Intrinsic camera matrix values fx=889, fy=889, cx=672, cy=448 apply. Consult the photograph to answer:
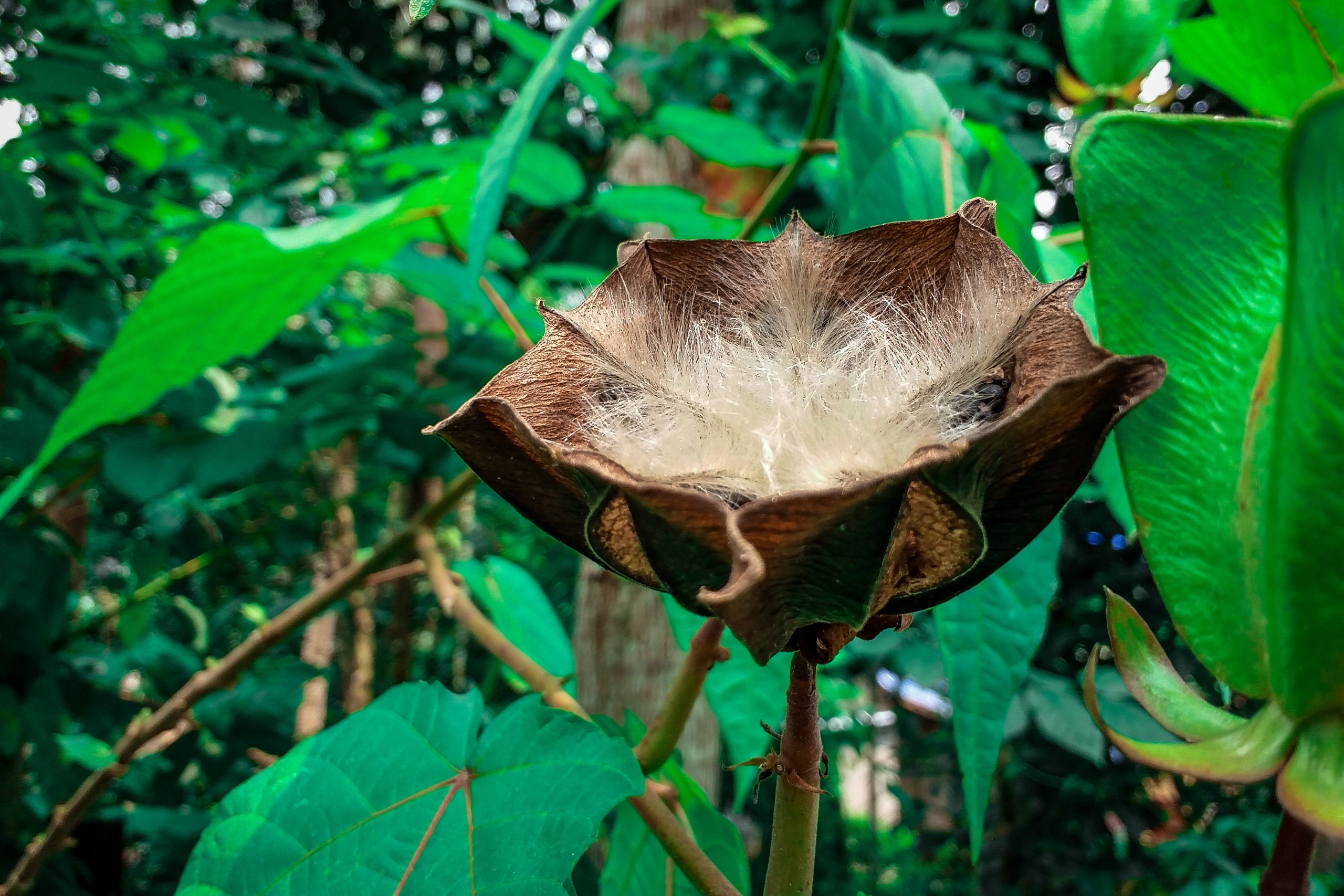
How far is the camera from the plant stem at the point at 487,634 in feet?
1.25

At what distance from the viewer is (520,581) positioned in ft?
2.44

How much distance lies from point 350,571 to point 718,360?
1.52 ft

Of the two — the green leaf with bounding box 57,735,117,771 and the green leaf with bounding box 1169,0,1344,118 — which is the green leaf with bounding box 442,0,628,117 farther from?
the green leaf with bounding box 57,735,117,771

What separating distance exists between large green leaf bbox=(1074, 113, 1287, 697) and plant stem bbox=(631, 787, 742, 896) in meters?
0.16

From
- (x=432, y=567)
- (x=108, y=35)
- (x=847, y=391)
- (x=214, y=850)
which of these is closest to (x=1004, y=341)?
(x=847, y=391)

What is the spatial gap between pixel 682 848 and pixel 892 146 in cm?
34

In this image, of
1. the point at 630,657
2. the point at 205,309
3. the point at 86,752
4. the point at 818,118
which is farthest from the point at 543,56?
the point at 86,752

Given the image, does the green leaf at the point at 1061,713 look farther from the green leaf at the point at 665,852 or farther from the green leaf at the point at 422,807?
the green leaf at the point at 422,807

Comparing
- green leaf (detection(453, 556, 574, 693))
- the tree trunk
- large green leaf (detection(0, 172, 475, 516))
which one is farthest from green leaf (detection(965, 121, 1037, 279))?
the tree trunk

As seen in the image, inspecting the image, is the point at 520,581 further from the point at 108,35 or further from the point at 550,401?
the point at 108,35

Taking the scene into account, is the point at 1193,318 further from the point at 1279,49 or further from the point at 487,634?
the point at 487,634

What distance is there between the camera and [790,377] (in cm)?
30

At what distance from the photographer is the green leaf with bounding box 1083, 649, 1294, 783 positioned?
206mm

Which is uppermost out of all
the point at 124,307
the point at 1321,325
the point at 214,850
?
the point at 124,307
